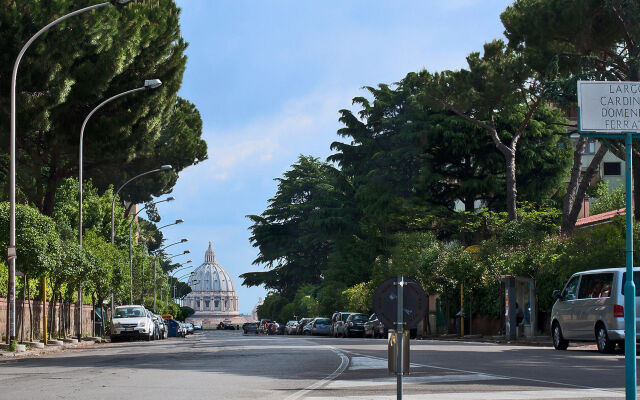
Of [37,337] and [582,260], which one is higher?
[582,260]

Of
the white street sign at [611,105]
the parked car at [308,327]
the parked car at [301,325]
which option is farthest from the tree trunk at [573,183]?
the white street sign at [611,105]

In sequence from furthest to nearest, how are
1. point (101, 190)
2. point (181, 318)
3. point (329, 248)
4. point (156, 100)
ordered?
point (181, 318)
point (329, 248)
point (101, 190)
point (156, 100)

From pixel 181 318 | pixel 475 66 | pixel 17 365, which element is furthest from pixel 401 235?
pixel 181 318

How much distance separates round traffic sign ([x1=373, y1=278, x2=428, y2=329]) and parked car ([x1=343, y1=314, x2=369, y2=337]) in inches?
1851

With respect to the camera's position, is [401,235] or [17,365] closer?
[17,365]

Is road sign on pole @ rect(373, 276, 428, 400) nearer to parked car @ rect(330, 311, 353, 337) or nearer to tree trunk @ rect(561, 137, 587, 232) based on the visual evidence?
tree trunk @ rect(561, 137, 587, 232)

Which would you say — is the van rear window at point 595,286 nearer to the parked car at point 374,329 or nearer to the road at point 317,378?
the road at point 317,378

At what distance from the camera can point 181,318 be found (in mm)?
142375

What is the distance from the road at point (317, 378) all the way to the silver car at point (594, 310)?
40.8 inches

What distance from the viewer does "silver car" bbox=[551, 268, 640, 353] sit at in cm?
2355

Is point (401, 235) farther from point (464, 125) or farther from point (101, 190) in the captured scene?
point (101, 190)

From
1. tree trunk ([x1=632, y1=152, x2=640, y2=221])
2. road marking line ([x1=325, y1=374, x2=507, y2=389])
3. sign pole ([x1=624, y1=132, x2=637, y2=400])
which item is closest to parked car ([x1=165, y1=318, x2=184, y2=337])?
tree trunk ([x1=632, y1=152, x2=640, y2=221])

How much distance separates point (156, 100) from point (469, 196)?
76.2 ft

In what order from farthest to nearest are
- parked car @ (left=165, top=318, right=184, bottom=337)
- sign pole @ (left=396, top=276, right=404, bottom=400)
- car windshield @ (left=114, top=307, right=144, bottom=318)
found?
parked car @ (left=165, top=318, right=184, bottom=337) → car windshield @ (left=114, top=307, right=144, bottom=318) → sign pole @ (left=396, top=276, right=404, bottom=400)
